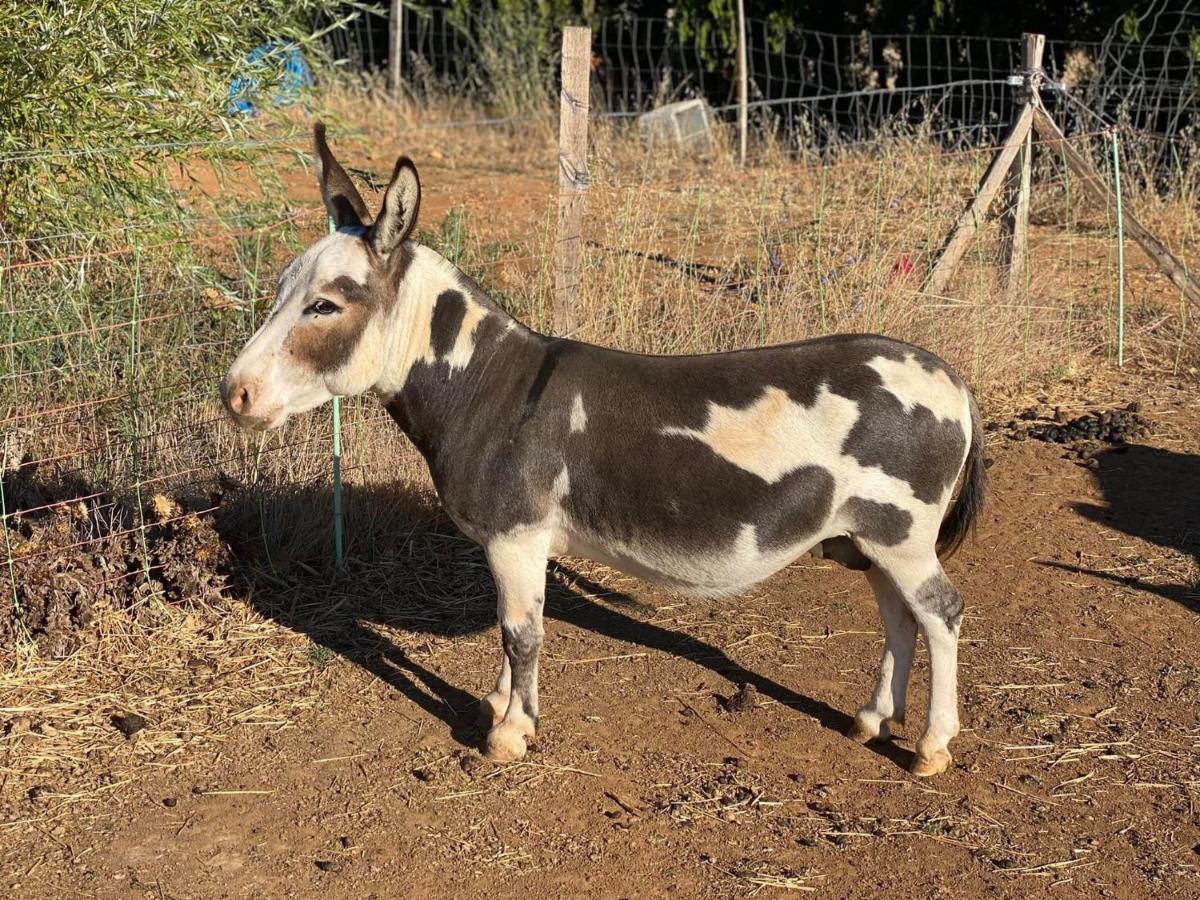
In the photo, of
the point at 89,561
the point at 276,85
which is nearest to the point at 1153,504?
the point at 89,561

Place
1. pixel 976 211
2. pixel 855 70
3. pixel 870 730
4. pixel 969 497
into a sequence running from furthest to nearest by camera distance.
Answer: pixel 855 70 < pixel 976 211 < pixel 870 730 < pixel 969 497

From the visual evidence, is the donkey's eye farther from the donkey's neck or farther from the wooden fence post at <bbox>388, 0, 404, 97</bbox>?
the wooden fence post at <bbox>388, 0, 404, 97</bbox>

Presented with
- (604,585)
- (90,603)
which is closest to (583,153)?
(604,585)

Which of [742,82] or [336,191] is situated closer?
[336,191]

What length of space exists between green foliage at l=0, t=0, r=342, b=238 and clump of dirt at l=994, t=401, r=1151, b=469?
191 inches

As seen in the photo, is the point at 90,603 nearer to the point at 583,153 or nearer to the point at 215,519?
the point at 215,519

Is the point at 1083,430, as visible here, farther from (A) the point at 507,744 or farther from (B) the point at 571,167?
(A) the point at 507,744

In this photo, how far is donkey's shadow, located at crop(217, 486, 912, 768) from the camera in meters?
5.34

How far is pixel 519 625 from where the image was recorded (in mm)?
4516

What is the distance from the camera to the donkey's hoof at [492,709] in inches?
189

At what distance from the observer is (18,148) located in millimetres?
7016

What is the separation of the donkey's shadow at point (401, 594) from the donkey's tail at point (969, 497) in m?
0.84

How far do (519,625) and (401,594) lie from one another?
1.60 m

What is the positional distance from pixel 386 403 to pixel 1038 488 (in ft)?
12.9
